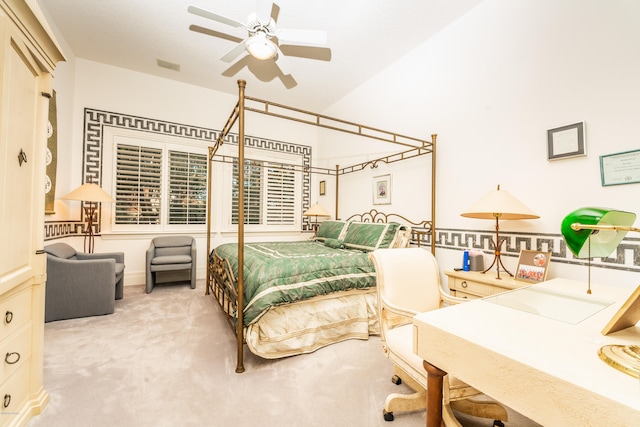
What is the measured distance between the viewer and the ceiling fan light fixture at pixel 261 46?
94.3 inches

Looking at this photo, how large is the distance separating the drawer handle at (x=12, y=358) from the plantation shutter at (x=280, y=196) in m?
3.90

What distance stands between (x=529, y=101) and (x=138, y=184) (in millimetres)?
5058

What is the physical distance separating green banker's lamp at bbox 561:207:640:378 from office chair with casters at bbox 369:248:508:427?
64cm

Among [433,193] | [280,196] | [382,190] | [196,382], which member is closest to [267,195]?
[280,196]

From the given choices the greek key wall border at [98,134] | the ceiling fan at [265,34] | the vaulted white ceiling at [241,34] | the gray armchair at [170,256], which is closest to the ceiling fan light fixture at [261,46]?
the ceiling fan at [265,34]

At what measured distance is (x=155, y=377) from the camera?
1837 mm

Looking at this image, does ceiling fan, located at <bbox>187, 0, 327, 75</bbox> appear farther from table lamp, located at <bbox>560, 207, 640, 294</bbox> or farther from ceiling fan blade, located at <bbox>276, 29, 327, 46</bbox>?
table lamp, located at <bbox>560, 207, 640, 294</bbox>

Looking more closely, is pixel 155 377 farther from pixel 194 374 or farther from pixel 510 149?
pixel 510 149

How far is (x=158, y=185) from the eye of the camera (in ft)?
14.3

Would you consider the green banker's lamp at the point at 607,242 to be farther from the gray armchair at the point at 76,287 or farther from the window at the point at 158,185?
the window at the point at 158,185

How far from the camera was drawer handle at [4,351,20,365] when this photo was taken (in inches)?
49.9

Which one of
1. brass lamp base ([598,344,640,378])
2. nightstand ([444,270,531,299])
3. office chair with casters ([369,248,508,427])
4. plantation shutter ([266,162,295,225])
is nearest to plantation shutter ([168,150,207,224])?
plantation shutter ([266,162,295,225])

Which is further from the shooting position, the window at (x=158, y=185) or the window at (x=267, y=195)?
the window at (x=267, y=195)

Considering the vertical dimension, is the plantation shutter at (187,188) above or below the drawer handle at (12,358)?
above
